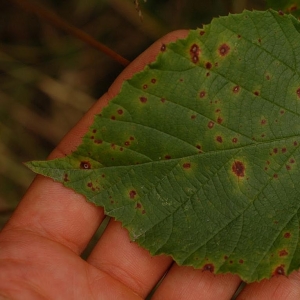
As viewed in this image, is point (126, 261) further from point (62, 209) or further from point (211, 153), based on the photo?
point (211, 153)

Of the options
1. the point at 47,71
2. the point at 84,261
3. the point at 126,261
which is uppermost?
the point at 47,71

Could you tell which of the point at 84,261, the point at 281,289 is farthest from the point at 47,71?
the point at 281,289

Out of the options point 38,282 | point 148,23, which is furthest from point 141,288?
point 148,23

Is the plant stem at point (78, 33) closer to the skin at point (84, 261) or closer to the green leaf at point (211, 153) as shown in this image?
the skin at point (84, 261)

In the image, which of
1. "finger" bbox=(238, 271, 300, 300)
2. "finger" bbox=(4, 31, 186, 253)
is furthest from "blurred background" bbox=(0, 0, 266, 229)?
"finger" bbox=(238, 271, 300, 300)

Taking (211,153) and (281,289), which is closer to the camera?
(211,153)

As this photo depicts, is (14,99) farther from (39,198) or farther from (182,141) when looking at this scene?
(182,141)

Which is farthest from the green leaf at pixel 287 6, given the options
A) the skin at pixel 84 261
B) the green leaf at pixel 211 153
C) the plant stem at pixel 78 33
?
the plant stem at pixel 78 33

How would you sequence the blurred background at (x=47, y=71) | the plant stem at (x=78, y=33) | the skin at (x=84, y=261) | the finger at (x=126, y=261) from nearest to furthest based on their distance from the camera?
1. the skin at (x=84, y=261)
2. the finger at (x=126, y=261)
3. the plant stem at (x=78, y=33)
4. the blurred background at (x=47, y=71)
